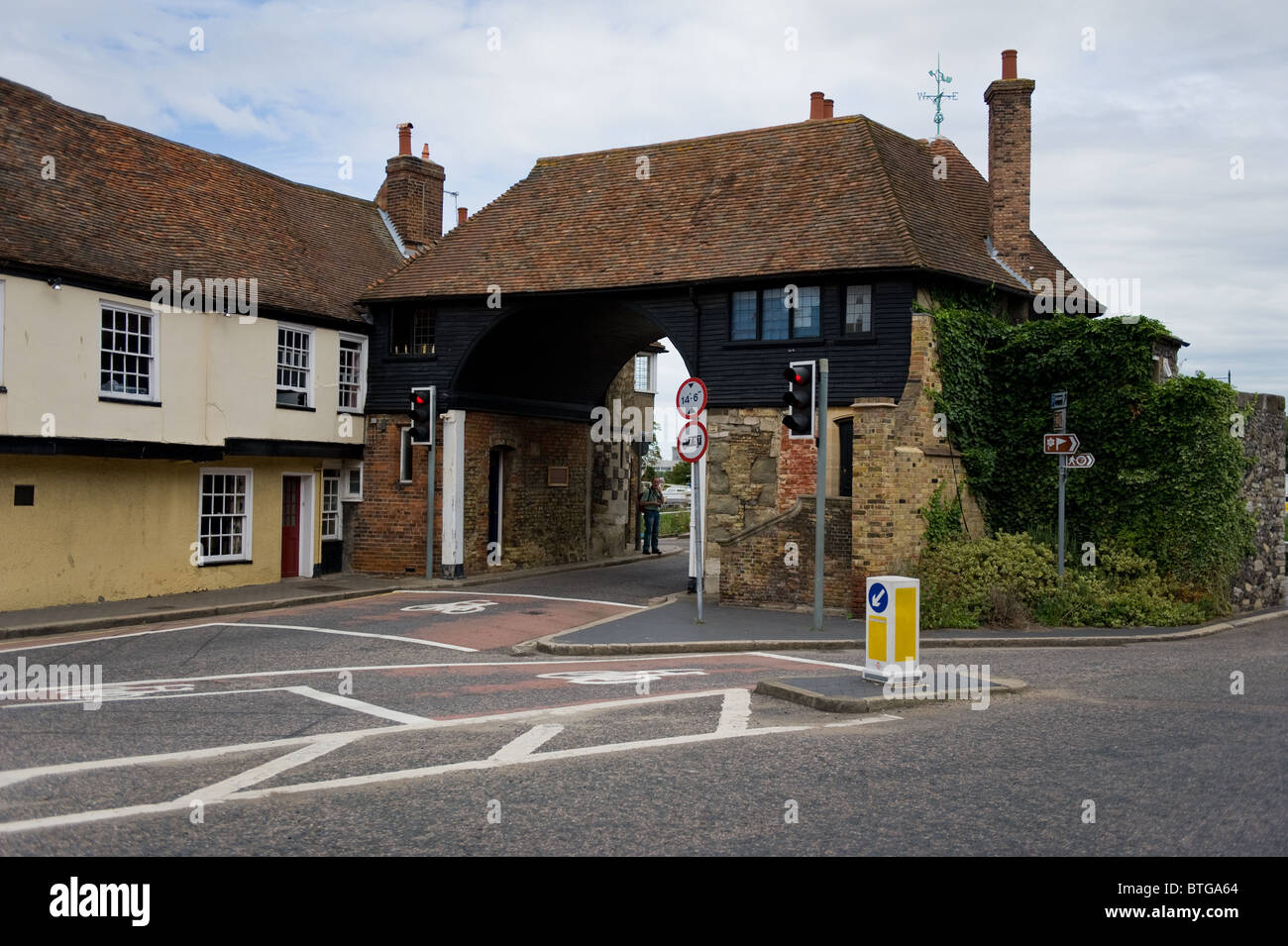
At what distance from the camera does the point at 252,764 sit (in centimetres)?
812

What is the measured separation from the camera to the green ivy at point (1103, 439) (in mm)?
18297

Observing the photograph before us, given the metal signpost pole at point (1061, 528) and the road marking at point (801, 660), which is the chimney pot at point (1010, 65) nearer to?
the metal signpost pole at point (1061, 528)

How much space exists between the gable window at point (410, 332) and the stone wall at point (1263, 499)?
16.0 metres

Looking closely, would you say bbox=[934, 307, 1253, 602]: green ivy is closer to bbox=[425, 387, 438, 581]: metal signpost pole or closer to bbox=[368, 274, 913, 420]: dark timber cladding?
bbox=[368, 274, 913, 420]: dark timber cladding

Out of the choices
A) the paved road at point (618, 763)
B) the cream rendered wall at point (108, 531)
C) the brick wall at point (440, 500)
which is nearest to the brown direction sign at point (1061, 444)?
the paved road at point (618, 763)

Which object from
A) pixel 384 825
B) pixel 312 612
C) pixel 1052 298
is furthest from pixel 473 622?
pixel 1052 298

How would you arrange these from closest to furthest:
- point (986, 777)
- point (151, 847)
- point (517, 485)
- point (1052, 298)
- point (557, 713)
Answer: point (151, 847)
point (986, 777)
point (557, 713)
point (1052, 298)
point (517, 485)

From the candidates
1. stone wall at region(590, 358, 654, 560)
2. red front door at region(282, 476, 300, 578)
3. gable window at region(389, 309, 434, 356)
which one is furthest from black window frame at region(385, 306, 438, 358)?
stone wall at region(590, 358, 654, 560)

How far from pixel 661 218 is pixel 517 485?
23.9 ft

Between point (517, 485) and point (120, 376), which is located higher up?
point (120, 376)

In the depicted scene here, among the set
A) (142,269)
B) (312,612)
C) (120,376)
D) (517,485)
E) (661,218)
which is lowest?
(312,612)

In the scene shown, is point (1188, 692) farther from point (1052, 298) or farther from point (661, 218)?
point (661, 218)

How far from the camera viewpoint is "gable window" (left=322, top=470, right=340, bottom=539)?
24.4 meters

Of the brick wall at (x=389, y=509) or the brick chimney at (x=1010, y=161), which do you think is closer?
the brick chimney at (x=1010, y=161)
